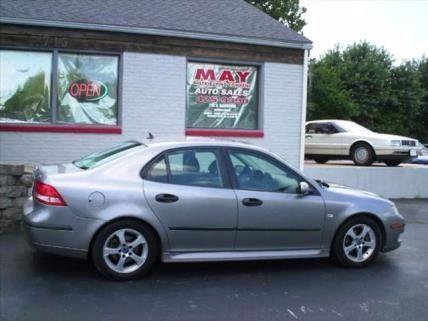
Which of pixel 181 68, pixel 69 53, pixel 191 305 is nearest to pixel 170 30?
pixel 181 68

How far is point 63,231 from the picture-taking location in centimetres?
549

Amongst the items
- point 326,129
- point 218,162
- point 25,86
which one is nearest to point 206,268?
point 218,162

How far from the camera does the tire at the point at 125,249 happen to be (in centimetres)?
555

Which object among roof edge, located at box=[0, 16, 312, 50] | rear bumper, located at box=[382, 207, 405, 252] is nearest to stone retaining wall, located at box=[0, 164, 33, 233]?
roof edge, located at box=[0, 16, 312, 50]

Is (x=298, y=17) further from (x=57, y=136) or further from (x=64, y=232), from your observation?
(x=64, y=232)

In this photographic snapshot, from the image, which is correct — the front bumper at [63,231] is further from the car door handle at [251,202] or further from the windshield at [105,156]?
the car door handle at [251,202]

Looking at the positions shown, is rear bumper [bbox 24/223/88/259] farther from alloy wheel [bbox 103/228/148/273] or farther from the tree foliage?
the tree foliage

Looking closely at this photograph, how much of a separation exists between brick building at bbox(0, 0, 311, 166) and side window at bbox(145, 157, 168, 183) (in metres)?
4.56

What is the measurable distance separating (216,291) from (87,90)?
6325mm

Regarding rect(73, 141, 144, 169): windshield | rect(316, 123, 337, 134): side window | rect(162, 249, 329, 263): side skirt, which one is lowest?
rect(162, 249, 329, 263): side skirt

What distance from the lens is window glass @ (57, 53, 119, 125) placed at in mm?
10570

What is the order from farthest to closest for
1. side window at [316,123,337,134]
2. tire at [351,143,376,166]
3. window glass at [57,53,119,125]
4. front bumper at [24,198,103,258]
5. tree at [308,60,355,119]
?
tree at [308,60,355,119] < side window at [316,123,337,134] < tire at [351,143,376,166] < window glass at [57,53,119,125] < front bumper at [24,198,103,258]

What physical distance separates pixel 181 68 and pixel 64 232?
615 centimetres

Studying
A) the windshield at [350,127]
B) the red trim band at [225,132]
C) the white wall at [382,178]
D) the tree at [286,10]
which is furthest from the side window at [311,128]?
the tree at [286,10]
